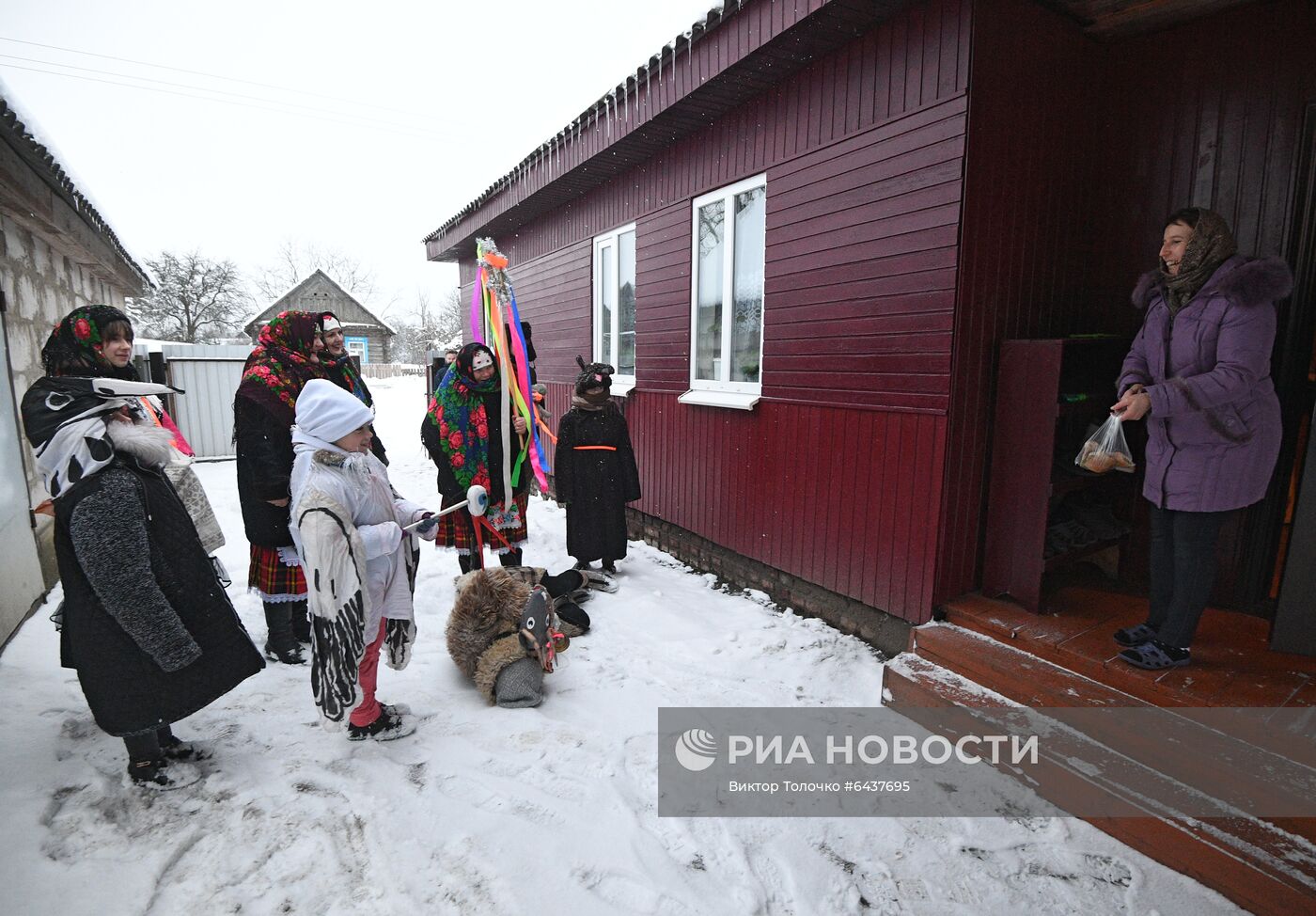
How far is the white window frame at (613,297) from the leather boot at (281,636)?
3.70 metres

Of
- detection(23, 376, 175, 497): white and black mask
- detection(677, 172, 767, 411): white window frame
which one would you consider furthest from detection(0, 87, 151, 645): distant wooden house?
detection(677, 172, 767, 411): white window frame

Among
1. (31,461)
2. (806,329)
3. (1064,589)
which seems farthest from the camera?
(31,461)

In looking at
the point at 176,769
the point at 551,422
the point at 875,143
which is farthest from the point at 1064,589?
the point at 551,422

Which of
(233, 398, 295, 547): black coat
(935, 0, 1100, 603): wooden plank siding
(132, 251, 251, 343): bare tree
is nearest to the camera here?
(233, 398, 295, 547): black coat

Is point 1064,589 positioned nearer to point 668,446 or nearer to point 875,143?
point 875,143

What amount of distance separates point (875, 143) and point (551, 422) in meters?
5.72

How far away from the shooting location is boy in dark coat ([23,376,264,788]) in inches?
80.6

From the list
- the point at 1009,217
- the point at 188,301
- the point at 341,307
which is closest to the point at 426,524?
the point at 1009,217

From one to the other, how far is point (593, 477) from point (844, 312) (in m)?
2.26

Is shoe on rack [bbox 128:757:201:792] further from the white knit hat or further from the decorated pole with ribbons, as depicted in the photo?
the decorated pole with ribbons

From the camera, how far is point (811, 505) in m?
4.09

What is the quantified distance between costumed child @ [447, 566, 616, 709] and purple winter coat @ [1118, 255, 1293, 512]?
2928 millimetres

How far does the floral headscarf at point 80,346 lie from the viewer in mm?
2240

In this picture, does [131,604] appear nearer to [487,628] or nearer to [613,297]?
[487,628]
